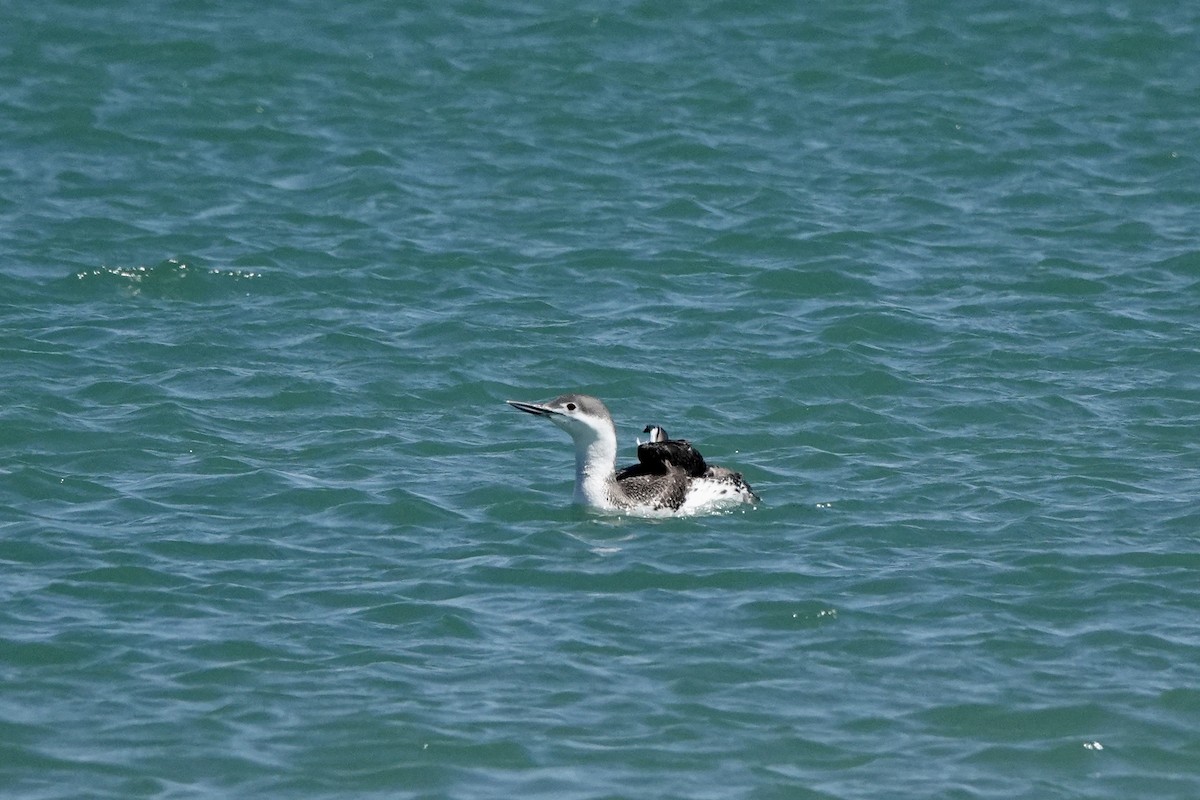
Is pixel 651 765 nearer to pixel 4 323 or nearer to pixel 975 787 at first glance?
pixel 975 787

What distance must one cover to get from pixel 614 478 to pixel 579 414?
0.57 m

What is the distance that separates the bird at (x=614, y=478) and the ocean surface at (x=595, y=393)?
290mm

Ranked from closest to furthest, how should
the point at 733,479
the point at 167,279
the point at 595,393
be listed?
the point at 733,479
the point at 595,393
the point at 167,279

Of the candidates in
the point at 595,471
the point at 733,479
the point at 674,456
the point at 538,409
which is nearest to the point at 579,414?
the point at 538,409

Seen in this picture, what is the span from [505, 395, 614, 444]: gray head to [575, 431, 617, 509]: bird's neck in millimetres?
48

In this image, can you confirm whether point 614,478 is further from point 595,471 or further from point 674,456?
point 674,456

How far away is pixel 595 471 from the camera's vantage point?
13.4 m

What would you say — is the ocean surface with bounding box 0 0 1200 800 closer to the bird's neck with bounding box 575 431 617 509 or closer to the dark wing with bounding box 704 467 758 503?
the dark wing with bounding box 704 467 758 503

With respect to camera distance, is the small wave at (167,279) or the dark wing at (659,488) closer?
the dark wing at (659,488)

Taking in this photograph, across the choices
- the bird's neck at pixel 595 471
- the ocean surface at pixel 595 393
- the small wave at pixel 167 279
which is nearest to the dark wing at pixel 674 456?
the bird's neck at pixel 595 471

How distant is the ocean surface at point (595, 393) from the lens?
32.4 feet

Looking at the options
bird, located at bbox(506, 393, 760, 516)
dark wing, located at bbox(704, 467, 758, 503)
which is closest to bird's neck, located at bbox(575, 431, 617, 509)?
bird, located at bbox(506, 393, 760, 516)

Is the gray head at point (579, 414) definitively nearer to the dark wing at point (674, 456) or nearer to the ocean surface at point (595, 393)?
the dark wing at point (674, 456)

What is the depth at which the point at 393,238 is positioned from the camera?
19094mm
